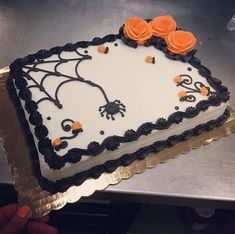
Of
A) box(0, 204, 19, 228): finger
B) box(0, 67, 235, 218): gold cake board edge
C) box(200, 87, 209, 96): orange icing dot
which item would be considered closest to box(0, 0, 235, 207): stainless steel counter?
box(0, 67, 235, 218): gold cake board edge

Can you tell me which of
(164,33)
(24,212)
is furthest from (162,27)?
(24,212)

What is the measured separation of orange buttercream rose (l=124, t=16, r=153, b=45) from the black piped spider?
1.38 ft

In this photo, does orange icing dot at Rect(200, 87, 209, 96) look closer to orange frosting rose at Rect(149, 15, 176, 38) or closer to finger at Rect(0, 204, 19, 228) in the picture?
orange frosting rose at Rect(149, 15, 176, 38)

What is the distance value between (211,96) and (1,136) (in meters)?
0.97

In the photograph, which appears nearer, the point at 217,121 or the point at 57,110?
the point at 57,110

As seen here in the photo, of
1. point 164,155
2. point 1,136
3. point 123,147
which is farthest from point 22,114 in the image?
point 164,155

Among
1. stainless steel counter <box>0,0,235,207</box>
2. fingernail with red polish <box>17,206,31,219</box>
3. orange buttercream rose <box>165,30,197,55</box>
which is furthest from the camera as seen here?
orange buttercream rose <box>165,30,197,55</box>

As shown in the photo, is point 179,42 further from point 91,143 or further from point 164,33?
point 91,143

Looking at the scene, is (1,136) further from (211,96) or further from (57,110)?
(211,96)

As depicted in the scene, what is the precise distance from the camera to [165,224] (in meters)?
2.68

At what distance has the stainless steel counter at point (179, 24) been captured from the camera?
1752mm

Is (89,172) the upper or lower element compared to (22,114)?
lower

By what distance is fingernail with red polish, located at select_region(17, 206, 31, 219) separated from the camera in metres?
1.64

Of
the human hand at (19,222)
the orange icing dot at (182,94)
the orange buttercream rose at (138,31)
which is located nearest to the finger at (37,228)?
the human hand at (19,222)
